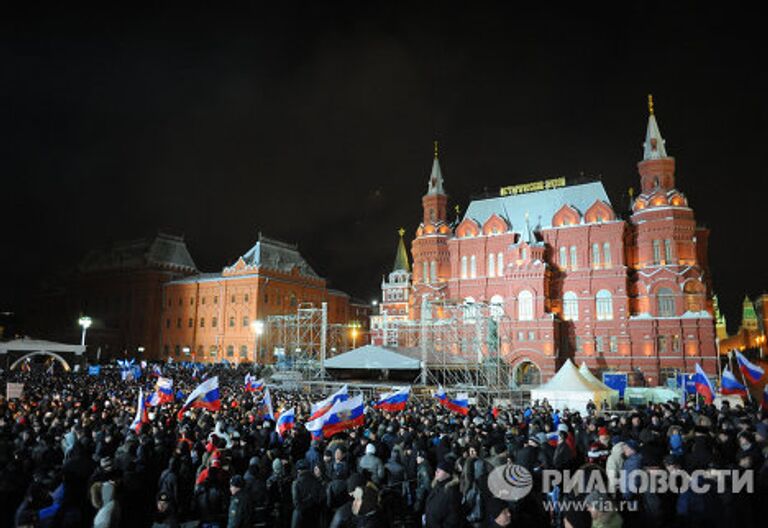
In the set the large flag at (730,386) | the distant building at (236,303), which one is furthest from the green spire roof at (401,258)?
the large flag at (730,386)

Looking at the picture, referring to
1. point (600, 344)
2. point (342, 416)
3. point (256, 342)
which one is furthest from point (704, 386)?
point (256, 342)

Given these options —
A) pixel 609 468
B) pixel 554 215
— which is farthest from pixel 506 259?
pixel 609 468

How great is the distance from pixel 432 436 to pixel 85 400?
551 inches

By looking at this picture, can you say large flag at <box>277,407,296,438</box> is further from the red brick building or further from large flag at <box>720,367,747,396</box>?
the red brick building

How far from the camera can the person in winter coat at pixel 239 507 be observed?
6.97 meters

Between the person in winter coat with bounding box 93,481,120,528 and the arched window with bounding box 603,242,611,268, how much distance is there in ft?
156

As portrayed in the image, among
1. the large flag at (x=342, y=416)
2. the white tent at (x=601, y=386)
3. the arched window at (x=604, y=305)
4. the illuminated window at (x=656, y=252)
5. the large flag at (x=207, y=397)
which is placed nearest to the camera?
the large flag at (x=342, y=416)

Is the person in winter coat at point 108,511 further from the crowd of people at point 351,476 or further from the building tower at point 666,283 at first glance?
the building tower at point 666,283

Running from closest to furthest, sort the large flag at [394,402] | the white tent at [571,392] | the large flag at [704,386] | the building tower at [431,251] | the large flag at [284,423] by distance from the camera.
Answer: the large flag at [284,423] < the large flag at [394,402] < the large flag at [704,386] < the white tent at [571,392] < the building tower at [431,251]

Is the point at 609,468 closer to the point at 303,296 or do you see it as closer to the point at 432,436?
the point at 432,436

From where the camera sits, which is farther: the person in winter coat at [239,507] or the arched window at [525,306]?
the arched window at [525,306]

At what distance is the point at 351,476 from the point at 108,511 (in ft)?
10.4

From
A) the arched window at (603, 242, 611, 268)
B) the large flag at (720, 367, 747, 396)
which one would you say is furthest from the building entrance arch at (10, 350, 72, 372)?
the arched window at (603, 242, 611, 268)

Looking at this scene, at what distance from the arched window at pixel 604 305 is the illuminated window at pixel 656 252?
4874 millimetres
